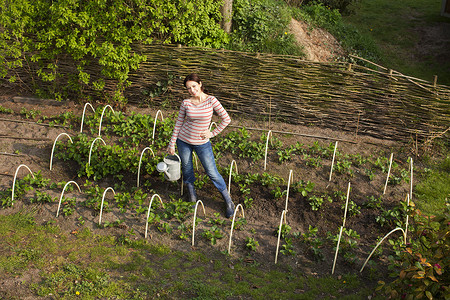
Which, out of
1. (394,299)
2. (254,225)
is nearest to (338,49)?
(254,225)

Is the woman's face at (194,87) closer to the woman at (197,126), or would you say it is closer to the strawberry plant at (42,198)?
the woman at (197,126)

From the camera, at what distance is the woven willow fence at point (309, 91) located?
21.0 ft

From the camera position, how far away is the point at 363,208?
5.35 meters

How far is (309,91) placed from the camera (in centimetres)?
684

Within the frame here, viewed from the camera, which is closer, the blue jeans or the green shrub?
the green shrub

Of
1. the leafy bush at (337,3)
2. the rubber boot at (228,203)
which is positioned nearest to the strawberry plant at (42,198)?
the rubber boot at (228,203)

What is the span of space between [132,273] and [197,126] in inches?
69.1

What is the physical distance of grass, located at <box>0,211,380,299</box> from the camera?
3939mm

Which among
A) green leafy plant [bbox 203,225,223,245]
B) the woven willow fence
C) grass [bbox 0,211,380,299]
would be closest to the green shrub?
grass [bbox 0,211,380,299]

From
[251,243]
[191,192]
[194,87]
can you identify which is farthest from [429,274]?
[191,192]

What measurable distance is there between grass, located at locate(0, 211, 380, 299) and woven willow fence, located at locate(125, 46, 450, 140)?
10.5ft

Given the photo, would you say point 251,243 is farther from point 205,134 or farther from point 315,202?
point 205,134

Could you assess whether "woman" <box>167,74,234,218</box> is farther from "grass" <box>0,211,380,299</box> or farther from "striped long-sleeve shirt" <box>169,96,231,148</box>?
"grass" <box>0,211,380,299</box>

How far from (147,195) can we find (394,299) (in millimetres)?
3383
